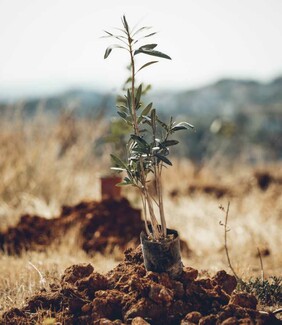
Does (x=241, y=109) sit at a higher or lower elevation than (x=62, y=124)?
higher

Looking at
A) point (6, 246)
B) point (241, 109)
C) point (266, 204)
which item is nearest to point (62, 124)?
point (266, 204)

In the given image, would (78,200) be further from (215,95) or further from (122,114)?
(215,95)

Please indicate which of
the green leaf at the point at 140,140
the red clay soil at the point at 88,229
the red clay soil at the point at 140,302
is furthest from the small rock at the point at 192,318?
the red clay soil at the point at 88,229

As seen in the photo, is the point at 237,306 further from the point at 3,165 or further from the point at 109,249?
the point at 3,165

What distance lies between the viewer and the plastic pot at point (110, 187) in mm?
4188

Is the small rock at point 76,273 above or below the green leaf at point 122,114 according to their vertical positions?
below

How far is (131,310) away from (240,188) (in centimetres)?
467

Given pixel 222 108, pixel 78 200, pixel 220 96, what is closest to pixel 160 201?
pixel 78 200

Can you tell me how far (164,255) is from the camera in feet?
6.46

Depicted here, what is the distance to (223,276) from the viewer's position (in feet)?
6.89

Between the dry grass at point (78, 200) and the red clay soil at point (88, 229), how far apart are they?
0.52ft

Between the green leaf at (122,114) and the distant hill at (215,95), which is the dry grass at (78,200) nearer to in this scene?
the green leaf at (122,114)

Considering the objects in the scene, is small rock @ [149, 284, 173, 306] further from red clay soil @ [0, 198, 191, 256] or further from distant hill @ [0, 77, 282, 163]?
distant hill @ [0, 77, 282, 163]

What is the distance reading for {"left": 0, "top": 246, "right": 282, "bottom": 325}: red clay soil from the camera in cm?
176
